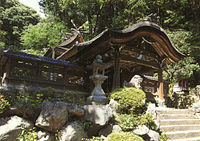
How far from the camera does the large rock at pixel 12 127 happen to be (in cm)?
429

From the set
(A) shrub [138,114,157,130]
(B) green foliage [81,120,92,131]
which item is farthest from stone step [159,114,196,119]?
(B) green foliage [81,120,92,131]

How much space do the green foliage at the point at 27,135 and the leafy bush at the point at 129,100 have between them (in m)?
3.24

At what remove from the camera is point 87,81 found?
27.8 feet

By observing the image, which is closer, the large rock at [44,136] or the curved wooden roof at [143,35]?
the large rock at [44,136]

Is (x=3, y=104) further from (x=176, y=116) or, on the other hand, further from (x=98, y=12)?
(x=98, y=12)

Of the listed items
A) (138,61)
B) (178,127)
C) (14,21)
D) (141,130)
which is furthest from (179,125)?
(14,21)

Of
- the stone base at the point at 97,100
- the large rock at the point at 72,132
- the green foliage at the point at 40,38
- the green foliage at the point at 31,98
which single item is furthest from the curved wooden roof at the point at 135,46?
the green foliage at the point at 40,38

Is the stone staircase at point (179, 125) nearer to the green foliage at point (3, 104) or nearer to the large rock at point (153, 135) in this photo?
the large rock at point (153, 135)

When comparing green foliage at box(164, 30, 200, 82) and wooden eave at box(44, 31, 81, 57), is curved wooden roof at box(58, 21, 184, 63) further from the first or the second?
wooden eave at box(44, 31, 81, 57)

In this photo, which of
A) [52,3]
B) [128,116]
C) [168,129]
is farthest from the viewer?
[52,3]

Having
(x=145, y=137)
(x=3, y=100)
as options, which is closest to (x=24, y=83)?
(x=3, y=100)

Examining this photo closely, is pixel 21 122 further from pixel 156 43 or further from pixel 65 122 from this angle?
pixel 156 43

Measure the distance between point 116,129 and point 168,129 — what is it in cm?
272

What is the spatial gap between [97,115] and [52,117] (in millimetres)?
1539
